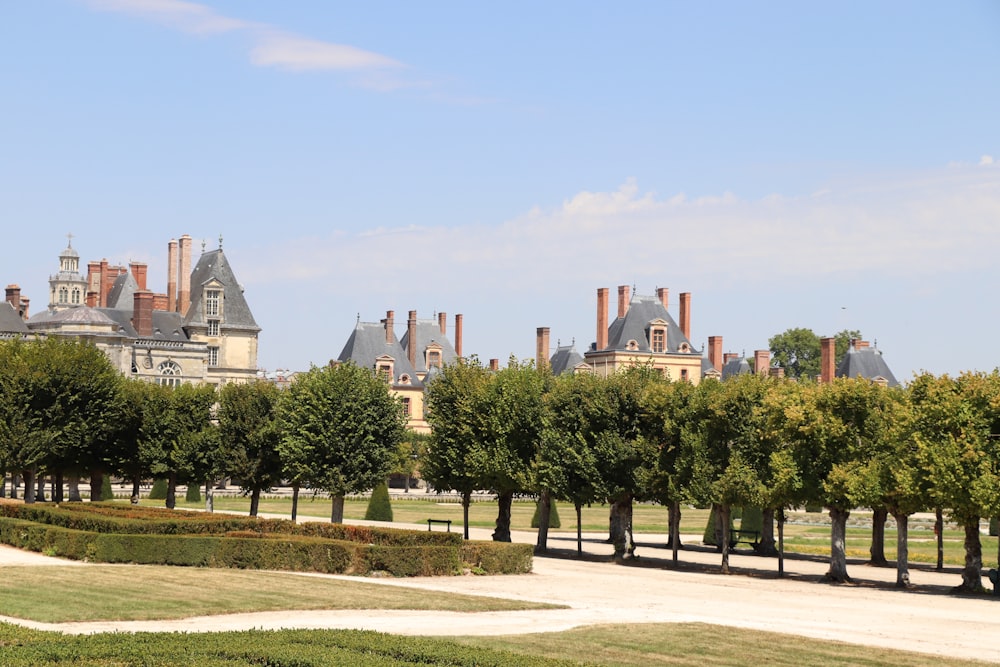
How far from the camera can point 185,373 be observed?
319 feet

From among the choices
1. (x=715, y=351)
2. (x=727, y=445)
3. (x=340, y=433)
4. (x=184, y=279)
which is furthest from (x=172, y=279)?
(x=727, y=445)

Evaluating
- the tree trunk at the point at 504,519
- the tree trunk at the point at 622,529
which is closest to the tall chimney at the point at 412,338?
the tree trunk at the point at 504,519

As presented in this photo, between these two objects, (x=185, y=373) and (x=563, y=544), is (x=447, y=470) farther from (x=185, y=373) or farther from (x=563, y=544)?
(x=185, y=373)

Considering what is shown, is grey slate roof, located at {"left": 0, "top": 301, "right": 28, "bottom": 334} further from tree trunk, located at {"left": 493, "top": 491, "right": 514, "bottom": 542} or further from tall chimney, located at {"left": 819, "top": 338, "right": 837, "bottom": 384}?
tall chimney, located at {"left": 819, "top": 338, "right": 837, "bottom": 384}

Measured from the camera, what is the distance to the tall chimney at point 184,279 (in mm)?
100062

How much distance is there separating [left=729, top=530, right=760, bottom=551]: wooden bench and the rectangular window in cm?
5727

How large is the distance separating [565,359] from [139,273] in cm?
3524

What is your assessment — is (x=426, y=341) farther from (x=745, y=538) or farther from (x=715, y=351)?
(x=745, y=538)

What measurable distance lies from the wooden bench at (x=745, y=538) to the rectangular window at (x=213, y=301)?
57.3 meters

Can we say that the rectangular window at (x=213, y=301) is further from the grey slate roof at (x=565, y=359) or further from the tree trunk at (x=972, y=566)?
the tree trunk at (x=972, y=566)

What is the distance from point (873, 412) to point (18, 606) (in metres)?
24.9

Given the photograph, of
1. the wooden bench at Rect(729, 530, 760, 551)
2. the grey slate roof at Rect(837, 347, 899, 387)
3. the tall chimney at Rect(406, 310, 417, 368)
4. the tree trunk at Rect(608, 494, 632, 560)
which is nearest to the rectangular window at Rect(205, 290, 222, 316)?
the tall chimney at Rect(406, 310, 417, 368)

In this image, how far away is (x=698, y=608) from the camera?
28.9m

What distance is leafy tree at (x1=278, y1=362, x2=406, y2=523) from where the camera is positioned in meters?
48.6
